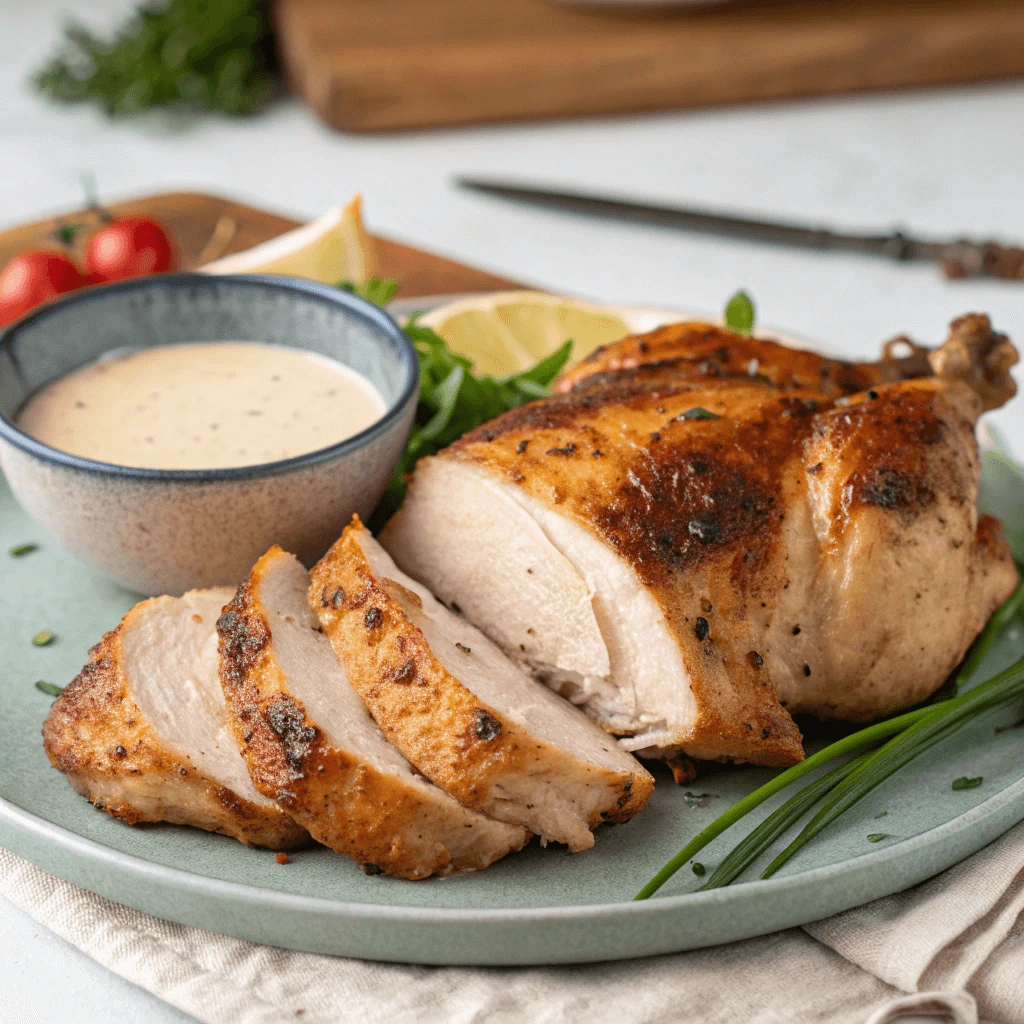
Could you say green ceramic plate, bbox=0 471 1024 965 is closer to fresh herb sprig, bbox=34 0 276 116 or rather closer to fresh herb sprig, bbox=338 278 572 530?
fresh herb sprig, bbox=338 278 572 530

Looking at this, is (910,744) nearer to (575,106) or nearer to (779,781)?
(779,781)

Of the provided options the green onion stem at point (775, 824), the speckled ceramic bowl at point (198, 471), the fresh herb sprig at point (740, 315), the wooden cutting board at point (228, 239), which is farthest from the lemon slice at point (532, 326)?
the green onion stem at point (775, 824)

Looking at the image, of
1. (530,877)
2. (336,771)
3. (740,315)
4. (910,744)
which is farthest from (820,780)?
(740,315)

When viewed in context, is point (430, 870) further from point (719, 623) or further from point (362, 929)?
point (719, 623)

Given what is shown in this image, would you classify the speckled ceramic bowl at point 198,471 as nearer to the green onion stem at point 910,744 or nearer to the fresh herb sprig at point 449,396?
the fresh herb sprig at point 449,396

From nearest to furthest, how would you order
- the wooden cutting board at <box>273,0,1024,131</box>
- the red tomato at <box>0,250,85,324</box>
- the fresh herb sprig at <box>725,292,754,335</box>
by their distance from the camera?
the fresh herb sprig at <box>725,292,754,335</box>, the red tomato at <box>0,250,85,324</box>, the wooden cutting board at <box>273,0,1024,131</box>

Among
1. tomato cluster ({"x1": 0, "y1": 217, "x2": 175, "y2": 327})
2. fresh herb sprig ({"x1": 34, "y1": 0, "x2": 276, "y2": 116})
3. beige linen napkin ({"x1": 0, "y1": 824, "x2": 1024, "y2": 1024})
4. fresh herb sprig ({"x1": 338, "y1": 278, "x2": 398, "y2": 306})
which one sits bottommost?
beige linen napkin ({"x1": 0, "y1": 824, "x2": 1024, "y2": 1024})

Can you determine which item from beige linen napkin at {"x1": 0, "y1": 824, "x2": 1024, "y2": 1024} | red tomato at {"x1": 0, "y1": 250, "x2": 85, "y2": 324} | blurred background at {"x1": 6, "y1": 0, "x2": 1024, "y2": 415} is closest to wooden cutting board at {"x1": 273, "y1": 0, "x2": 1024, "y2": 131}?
blurred background at {"x1": 6, "y1": 0, "x2": 1024, "y2": 415}

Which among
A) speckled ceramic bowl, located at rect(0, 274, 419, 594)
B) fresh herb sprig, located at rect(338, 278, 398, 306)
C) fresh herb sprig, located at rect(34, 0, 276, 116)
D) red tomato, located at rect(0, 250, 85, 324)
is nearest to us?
speckled ceramic bowl, located at rect(0, 274, 419, 594)
